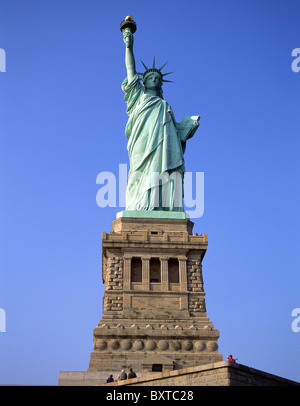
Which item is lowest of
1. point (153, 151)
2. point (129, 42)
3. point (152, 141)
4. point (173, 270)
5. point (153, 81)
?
point (173, 270)

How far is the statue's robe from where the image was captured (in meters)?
29.5

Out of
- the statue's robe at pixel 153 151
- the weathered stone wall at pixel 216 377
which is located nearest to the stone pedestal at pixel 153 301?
Result: the statue's robe at pixel 153 151

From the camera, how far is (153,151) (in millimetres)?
30391

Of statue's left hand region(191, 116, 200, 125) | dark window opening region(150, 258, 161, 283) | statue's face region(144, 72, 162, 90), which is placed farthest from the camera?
statue's face region(144, 72, 162, 90)

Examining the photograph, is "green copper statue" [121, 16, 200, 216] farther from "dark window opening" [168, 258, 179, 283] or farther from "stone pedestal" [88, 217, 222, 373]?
A: "dark window opening" [168, 258, 179, 283]

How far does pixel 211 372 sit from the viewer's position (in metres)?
15.1

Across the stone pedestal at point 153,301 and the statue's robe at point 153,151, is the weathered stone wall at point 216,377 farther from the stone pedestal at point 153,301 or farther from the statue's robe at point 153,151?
the statue's robe at point 153,151

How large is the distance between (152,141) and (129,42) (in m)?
6.62

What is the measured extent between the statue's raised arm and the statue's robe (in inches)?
20.6

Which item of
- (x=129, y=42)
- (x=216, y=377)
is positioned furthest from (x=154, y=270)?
(x=129, y=42)

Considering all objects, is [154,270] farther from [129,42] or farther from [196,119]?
[129,42]

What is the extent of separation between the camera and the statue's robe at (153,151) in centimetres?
Result: 2947

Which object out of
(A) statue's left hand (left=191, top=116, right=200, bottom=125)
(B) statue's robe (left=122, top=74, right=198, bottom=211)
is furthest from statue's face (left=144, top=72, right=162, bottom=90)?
(A) statue's left hand (left=191, top=116, right=200, bottom=125)
